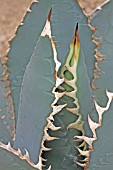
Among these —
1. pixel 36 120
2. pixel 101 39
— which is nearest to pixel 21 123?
pixel 36 120

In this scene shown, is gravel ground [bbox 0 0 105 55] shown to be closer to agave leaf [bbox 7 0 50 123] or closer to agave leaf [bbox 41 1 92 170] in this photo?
agave leaf [bbox 7 0 50 123]

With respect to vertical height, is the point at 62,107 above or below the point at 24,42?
below

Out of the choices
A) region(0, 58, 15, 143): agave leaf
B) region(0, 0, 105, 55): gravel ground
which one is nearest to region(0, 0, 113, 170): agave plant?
region(0, 58, 15, 143): agave leaf

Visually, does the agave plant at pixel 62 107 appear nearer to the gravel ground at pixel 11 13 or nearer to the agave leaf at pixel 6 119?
the agave leaf at pixel 6 119

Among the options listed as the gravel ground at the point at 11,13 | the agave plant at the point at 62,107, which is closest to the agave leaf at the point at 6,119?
the agave plant at the point at 62,107

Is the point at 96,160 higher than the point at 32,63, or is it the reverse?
the point at 32,63

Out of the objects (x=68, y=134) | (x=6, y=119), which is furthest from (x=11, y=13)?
(x=68, y=134)

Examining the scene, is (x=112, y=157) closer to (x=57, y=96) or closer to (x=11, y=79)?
(x=57, y=96)

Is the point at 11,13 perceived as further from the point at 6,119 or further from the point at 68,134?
the point at 68,134
